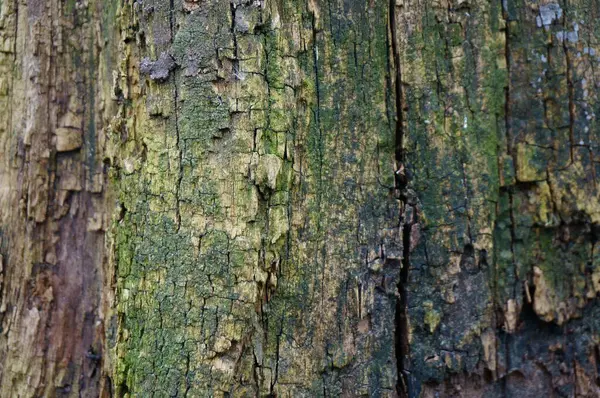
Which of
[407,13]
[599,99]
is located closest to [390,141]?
[407,13]

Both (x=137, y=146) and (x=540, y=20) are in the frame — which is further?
(x=540, y=20)

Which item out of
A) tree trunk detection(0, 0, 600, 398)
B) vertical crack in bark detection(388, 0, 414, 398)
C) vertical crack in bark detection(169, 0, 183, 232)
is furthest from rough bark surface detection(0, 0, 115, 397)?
vertical crack in bark detection(388, 0, 414, 398)

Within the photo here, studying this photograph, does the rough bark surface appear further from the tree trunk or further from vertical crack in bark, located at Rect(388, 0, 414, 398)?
vertical crack in bark, located at Rect(388, 0, 414, 398)

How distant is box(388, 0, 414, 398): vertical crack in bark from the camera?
1.91 meters

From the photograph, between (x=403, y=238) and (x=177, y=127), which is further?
(x=403, y=238)

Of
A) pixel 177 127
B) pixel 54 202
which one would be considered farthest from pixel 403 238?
pixel 54 202

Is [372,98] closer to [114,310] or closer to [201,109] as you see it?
[201,109]

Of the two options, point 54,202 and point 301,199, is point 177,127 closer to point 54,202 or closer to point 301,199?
A: point 301,199

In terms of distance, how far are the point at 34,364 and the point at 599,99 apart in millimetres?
2344

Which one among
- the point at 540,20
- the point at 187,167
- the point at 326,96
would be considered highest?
the point at 540,20

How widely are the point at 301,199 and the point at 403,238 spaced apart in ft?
1.31

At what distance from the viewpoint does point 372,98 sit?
1.90 meters

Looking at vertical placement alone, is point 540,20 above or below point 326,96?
above

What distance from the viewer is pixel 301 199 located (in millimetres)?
1829
